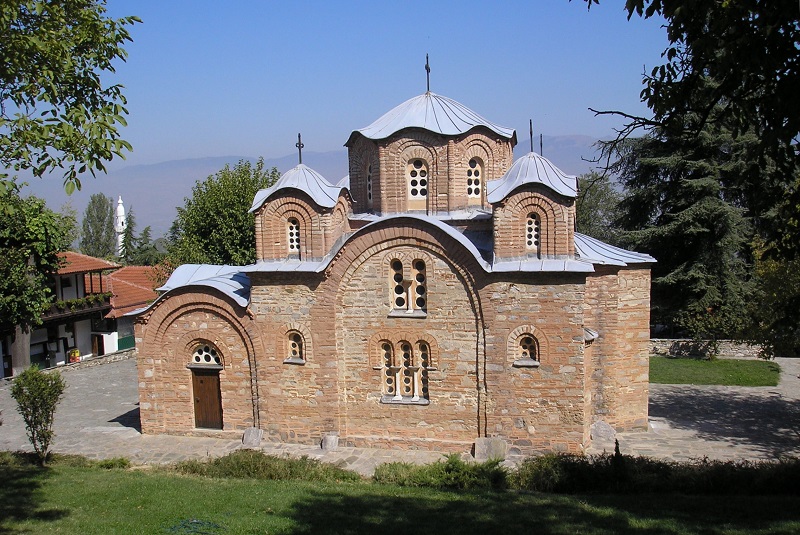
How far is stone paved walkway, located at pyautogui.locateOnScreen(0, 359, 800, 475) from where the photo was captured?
13492mm

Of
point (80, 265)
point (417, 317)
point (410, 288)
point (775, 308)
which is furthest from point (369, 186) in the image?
point (80, 265)

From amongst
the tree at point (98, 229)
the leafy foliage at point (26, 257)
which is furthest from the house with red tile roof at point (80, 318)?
the tree at point (98, 229)

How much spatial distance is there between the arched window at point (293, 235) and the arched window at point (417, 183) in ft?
8.69

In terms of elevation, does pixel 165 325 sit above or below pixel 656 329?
above

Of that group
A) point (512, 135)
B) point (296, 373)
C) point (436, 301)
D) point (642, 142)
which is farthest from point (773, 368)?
point (296, 373)

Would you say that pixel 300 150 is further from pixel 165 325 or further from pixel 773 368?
pixel 773 368

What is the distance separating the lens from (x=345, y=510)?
9516mm

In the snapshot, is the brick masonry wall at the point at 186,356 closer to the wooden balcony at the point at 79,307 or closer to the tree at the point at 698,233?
the wooden balcony at the point at 79,307

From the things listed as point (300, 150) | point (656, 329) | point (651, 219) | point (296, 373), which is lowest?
point (656, 329)

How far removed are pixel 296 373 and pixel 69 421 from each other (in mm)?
6595

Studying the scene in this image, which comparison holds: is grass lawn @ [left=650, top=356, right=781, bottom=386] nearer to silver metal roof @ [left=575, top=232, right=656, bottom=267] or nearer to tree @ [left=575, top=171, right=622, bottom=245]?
silver metal roof @ [left=575, top=232, right=656, bottom=267]

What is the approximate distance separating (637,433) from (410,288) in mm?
5843

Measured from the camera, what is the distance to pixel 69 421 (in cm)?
1659

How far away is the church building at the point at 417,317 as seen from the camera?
12.9 metres
